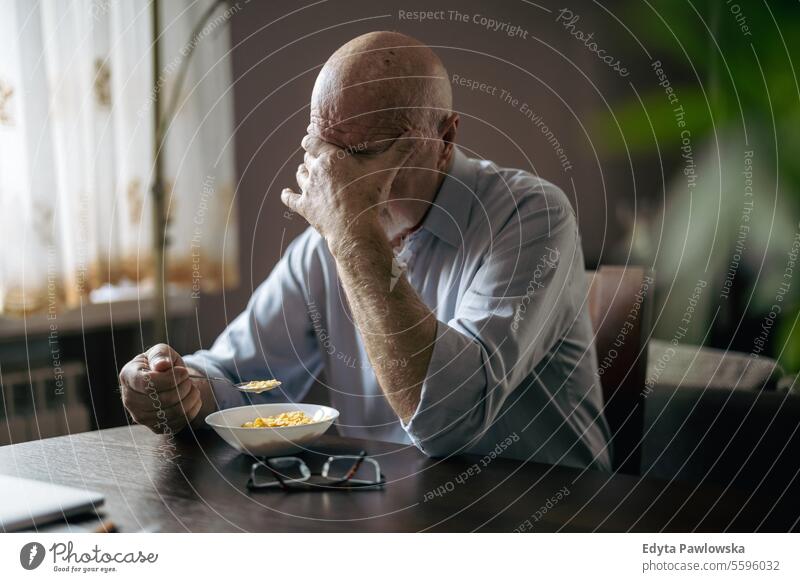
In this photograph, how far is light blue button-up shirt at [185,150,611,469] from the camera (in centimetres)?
75

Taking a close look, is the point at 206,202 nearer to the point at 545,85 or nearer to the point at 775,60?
the point at 545,85

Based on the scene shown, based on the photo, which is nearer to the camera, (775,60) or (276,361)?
(775,60)

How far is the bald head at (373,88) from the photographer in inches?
30.0

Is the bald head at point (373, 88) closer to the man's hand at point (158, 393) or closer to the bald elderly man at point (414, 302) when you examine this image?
the bald elderly man at point (414, 302)

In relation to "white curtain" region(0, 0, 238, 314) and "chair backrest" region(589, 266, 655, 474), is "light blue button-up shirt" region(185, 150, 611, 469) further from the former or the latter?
"white curtain" region(0, 0, 238, 314)

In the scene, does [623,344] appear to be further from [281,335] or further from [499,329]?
[281,335]

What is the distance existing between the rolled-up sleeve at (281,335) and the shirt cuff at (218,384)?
0.03 meters

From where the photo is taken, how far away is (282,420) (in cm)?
71

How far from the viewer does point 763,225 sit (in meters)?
0.73

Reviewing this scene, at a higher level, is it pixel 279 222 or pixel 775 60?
pixel 775 60

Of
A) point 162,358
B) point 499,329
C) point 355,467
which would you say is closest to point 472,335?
point 499,329

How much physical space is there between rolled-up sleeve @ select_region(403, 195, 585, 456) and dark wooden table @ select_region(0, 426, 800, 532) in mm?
74
